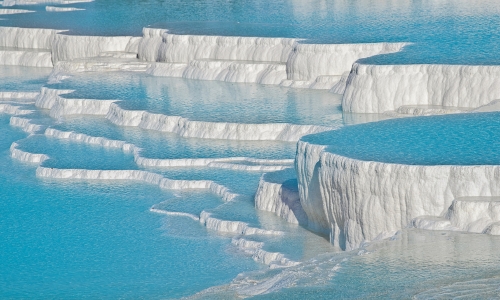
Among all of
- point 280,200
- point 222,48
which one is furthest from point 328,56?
point 280,200

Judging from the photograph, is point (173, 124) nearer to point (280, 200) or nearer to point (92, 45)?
point (280, 200)

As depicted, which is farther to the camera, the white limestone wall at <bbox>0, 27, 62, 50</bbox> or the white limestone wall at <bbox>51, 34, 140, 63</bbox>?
the white limestone wall at <bbox>0, 27, 62, 50</bbox>

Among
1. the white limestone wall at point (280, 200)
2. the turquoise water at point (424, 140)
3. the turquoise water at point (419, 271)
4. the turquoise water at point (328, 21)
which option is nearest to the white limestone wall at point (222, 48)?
the turquoise water at point (328, 21)

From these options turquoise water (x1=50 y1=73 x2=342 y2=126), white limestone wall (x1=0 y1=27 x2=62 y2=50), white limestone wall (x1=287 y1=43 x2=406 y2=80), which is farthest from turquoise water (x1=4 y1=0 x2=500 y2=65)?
turquoise water (x1=50 y1=73 x2=342 y2=126)

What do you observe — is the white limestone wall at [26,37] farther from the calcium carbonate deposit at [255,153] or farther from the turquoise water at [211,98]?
the turquoise water at [211,98]

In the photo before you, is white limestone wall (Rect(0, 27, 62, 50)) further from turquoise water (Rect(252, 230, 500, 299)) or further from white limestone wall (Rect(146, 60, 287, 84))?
turquoise water (Rect(252, 230, 500, 299))

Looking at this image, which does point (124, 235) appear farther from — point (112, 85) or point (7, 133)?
point (112, 85)

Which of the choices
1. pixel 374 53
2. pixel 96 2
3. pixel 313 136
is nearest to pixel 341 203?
pixel 313 136
